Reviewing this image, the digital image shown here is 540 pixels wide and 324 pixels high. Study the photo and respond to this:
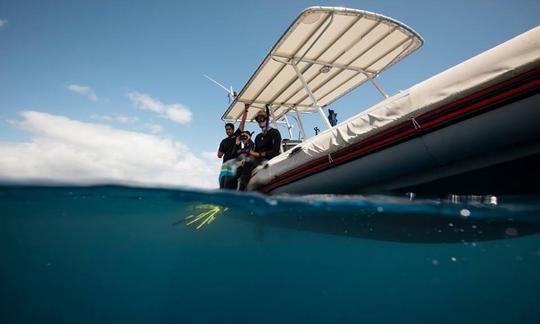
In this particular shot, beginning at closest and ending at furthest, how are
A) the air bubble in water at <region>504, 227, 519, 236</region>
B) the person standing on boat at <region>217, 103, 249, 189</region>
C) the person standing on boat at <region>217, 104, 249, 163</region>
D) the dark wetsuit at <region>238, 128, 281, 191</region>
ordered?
1. the dark wetsuit at <region>238, 128, 281, 191</region>
2. the person standing on boat at <region>217, 103, 249, 189</region>
3. the person standing on boat at <region>217, 104, 249, 163</region>
4. the air bubble in water at <region>504, 227, 519, 236</region>

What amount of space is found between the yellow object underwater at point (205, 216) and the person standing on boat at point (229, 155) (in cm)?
117

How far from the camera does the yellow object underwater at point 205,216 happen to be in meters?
7.08

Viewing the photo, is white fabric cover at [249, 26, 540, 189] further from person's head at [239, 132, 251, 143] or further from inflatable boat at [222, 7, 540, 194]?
person's head at [239, 132, 251, 143]

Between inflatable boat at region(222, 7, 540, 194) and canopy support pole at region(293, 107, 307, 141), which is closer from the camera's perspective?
inflatable boat at region(222, 7, 540, 194)

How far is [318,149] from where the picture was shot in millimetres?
4258

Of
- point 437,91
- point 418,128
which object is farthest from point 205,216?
point 437,91

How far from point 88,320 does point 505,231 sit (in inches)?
918

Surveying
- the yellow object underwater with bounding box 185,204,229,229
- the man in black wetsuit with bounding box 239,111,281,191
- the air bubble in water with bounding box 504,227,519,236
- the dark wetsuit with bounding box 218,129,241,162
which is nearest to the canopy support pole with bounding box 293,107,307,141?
the man in black wetsuit with bounding box 239,111,281,191

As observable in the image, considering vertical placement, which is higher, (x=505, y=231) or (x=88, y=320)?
(x=505, y=231)

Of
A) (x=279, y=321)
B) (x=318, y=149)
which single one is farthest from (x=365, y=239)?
(x=279, y=321)

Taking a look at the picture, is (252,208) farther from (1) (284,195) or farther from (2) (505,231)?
(2) (505,231)

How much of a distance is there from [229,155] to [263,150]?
34.8 inches

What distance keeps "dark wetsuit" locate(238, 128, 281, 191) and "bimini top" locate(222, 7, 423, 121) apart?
4.29 feet

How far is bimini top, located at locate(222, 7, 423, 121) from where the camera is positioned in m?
4.97
